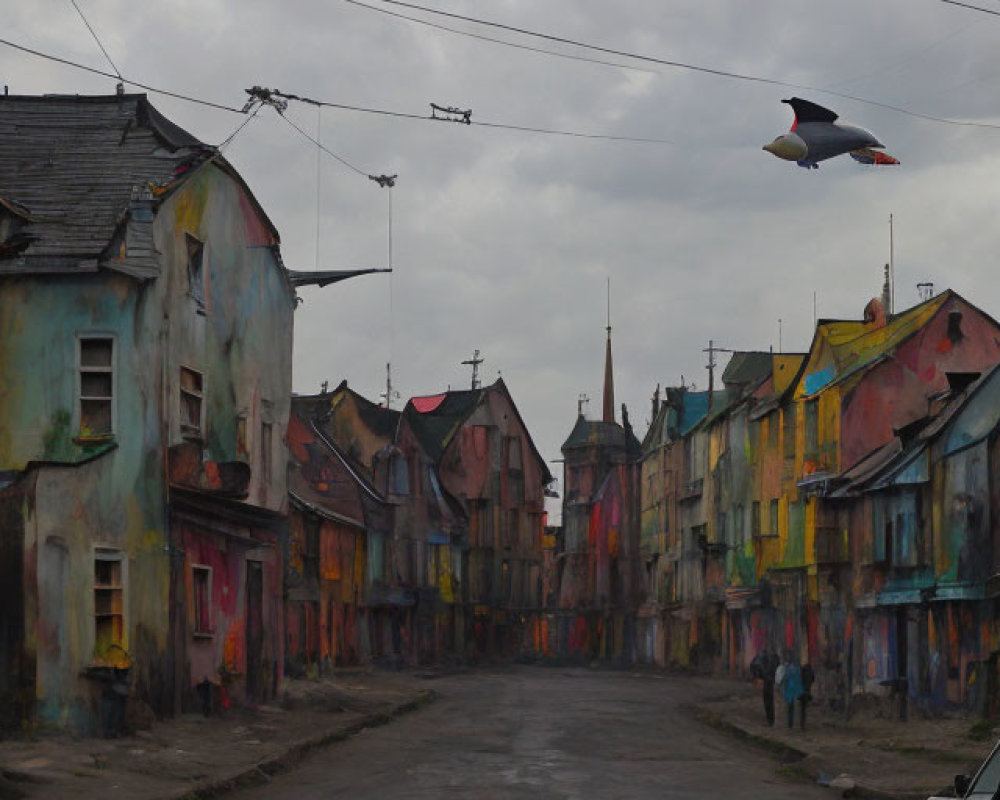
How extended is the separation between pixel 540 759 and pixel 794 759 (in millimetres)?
4654

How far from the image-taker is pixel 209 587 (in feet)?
104

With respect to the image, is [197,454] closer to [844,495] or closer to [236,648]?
[236,648]

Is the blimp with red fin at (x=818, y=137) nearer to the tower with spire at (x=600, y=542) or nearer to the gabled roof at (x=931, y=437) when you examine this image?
the gabled roof at (x=931, y=437)

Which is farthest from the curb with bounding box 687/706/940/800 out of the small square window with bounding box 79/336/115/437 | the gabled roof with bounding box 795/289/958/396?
the gabled roof with bounding box 795/289/958/396

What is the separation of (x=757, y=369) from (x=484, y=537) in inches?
704

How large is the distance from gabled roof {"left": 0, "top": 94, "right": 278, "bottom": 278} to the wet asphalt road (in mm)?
8529

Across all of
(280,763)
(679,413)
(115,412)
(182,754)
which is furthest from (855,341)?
(679,413)

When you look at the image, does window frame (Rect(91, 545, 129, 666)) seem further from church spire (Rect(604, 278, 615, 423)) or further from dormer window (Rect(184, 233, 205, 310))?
church spire (Rect(604, 278, 615, 423))

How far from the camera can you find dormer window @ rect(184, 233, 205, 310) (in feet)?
100

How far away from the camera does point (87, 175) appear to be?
28.8 meters

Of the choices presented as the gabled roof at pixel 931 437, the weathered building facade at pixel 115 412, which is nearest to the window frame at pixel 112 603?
the weathered building facade at pixel 115 412

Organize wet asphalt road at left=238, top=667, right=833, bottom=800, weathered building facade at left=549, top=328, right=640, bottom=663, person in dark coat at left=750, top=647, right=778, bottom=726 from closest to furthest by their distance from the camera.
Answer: wet asphalt road at left=238, top=667, right=833, bottom=800
person in dark coat at left=750, top=647, right=778, bottom=726
weathered building facade at left=549, top=328, right=640, bottom=663

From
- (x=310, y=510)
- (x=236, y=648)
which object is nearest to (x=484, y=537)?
(x=310, y=510)

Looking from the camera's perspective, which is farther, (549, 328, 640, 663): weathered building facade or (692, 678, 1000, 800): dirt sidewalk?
(549, 328, 640, 663): weathered building facade
